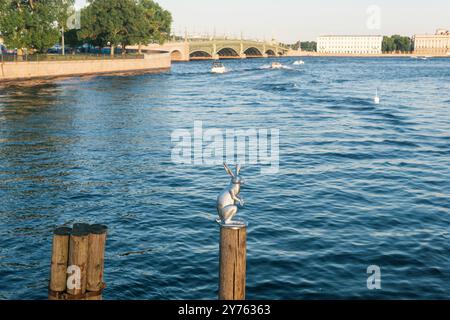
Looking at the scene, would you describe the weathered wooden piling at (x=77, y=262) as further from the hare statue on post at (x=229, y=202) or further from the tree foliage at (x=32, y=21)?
the tree foliage at (x=32, y=21)

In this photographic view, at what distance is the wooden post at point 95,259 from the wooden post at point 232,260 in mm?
1589

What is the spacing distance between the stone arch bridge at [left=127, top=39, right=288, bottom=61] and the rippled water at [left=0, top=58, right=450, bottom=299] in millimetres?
99451

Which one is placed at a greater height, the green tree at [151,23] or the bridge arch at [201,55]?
the green tree at [151,23]

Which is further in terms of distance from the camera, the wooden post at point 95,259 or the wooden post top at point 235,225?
the wooden post at point 95,259

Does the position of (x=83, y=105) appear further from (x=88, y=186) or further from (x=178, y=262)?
(x=178, y=262)

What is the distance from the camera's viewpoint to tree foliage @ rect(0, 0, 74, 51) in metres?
65.0

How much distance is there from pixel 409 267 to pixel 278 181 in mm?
8058

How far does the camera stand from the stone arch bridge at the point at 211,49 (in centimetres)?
13720

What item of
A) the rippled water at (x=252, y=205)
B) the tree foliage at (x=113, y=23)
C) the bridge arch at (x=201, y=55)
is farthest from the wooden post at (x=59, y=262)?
the bridge arch at (x=201, y=55)

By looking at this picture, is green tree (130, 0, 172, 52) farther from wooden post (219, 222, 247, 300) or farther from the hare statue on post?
wooden post (219, 222, 247, 300)

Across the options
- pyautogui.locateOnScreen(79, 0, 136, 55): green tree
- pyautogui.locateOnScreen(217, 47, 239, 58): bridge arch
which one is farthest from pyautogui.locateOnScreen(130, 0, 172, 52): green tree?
pyautogui.locateOnScreen(217, 47, 239, 58): bridge arch

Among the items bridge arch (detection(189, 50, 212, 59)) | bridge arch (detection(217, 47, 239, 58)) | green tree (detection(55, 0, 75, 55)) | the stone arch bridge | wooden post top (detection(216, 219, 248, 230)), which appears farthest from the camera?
bridge arch (detection(217, 47, 239, 58))

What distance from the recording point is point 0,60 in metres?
62.7
